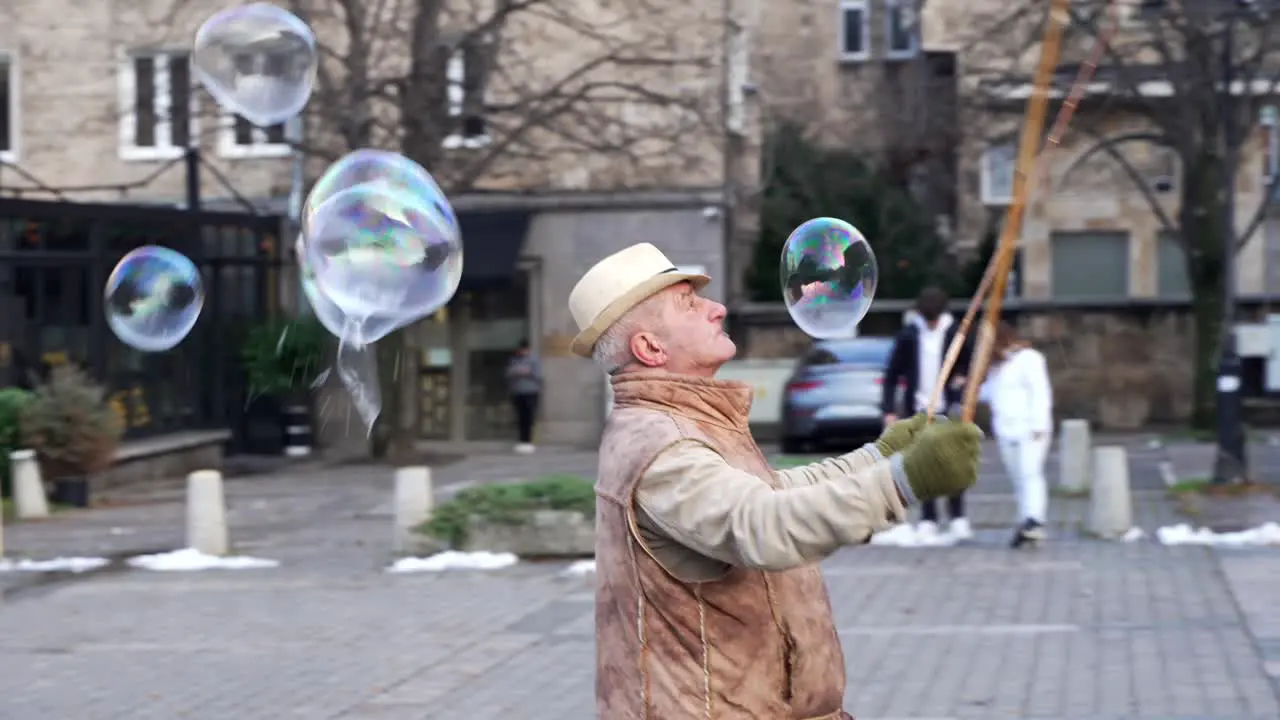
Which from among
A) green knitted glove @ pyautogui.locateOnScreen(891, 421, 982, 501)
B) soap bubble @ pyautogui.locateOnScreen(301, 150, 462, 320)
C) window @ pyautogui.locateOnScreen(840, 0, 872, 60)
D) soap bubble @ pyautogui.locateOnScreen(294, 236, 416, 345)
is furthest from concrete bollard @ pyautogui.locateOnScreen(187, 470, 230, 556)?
window @ pyautogui.locateOnScreen(840, 0, 872, 60)

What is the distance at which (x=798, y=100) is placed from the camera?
4225cm

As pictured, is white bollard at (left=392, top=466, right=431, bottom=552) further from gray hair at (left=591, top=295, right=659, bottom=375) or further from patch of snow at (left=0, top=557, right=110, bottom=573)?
gray hair at (left=591, top=295, right=659, bottom=375)

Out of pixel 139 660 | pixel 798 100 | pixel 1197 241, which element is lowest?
pixel 139 660

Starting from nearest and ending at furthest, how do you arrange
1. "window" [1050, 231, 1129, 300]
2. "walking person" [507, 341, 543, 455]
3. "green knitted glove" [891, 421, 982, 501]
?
"green knitted glove" [891, 421, 982, 501] < "walking person" [507, 341, 543, 455] < "window" [1050, 231, 1129, 300]

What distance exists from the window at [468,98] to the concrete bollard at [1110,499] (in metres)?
11.3

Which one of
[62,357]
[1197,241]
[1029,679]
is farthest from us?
[1197,241]

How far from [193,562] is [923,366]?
5.74 metres

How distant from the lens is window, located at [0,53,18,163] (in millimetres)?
28453

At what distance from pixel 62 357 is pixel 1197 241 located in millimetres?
14507

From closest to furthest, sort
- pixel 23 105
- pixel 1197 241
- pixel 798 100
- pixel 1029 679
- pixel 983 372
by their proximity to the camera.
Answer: pixel 983 372
pixel 1029 679
pixel 1197 241
pixel 23 105
pixel 798 100

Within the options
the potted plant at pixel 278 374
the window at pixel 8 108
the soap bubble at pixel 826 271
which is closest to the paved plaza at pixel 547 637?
the soap bubble at pixel 826 271

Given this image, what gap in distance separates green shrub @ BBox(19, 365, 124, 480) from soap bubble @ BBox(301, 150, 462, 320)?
1156cm

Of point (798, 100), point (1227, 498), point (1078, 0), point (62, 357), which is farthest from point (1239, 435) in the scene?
point (798, 100)

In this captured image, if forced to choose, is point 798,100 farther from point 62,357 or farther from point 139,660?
point 139,660
